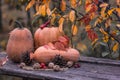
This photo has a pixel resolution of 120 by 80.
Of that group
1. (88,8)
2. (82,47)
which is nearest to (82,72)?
(88,8)

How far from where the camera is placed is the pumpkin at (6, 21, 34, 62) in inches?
101

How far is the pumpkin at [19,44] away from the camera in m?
2.56

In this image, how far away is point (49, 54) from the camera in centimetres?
243

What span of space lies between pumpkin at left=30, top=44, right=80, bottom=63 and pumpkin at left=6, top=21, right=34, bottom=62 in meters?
0.10

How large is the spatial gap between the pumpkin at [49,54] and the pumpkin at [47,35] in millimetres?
94

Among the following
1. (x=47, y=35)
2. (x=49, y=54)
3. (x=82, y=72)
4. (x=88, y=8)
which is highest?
(x=88, y=8)

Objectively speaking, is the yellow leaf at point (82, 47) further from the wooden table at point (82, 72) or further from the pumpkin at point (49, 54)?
the pumpkin at point (49, 54)

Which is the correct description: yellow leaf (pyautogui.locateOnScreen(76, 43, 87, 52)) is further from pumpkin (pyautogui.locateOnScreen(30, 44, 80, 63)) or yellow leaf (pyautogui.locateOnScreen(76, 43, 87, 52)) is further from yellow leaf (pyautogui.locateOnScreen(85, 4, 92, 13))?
yellow leaf (pyautogui.locateOnScreen(85, 4, 92, 13))

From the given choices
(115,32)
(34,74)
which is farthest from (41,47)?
(115,32)

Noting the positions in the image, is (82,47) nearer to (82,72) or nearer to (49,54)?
(49,54)

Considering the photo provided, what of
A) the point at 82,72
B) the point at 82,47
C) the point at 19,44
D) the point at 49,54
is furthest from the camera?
the point at 82,47

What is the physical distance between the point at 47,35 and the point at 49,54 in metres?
0.20

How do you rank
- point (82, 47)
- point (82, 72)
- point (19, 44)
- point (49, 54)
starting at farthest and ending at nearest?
point (82, 47), point (19, 44), point (49, 54), point (82, 72)

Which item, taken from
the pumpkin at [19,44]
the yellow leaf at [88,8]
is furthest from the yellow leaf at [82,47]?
the yellow leaf at [88,8]
